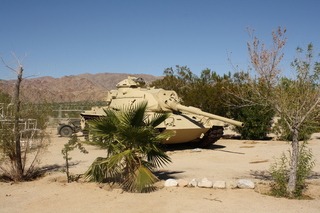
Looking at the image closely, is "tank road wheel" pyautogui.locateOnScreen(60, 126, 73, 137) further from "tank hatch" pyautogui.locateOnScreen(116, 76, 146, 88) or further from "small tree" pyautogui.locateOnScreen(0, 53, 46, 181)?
"small tree" pyautogui.locateOnScreen(0, 53, 46, 181)

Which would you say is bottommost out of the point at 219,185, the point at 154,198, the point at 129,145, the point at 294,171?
the point at 154,198

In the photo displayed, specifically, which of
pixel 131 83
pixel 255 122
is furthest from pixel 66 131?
pixel 255 122

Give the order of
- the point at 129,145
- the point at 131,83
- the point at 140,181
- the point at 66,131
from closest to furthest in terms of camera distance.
Answer: the point at 140,181
the point at 129,145
the point at 131,83
the point at 66,131

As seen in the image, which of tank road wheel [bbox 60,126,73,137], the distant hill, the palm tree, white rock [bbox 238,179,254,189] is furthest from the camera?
the distant hill

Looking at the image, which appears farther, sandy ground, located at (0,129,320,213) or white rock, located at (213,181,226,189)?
white rock, located at (213,181,226,189)

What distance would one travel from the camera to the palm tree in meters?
6.45

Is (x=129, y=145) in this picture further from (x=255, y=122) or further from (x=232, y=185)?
(x=255, y=122)

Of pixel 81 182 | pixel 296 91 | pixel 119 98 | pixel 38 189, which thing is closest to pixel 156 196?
pixel 81 182

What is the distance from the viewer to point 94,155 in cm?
1192

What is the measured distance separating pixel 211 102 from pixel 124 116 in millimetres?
11509

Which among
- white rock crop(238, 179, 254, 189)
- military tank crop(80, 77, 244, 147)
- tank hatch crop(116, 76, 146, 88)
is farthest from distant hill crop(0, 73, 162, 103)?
white rock crop(238, 179, 254, 189)

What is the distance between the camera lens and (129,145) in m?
6.75

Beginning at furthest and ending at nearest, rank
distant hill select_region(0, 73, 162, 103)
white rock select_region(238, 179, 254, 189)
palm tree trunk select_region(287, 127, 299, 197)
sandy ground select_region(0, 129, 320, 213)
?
1. distant hill select_region(0, 73, 162, 103)
2. white rock select_region(238, 179, 254, 189)
3. palm tree trunk select_region(287, 127, 299, 197)
4. sandy ground select_region(0, 129, 320, 213)

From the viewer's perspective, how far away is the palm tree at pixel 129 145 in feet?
21.2
